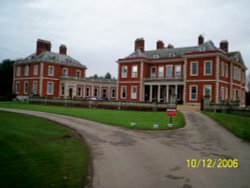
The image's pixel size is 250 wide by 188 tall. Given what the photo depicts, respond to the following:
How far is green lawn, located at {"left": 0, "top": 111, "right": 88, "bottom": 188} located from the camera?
5766mm

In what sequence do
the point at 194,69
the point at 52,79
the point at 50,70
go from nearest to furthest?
the point at 194,69
the point at 50,70
the point at 52,79

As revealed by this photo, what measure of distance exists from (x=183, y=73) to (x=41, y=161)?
34.9m

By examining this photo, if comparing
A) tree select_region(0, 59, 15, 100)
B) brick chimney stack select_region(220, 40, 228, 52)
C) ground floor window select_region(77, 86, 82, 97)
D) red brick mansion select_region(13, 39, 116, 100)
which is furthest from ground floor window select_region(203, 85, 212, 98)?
tree select_region(0, 59, 15, 100)

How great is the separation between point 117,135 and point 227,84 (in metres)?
30.0

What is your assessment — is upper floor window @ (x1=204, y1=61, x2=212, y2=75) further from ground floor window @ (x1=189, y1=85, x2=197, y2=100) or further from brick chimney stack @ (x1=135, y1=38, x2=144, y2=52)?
brick chimney stack @ (x1=135, y1=38, x2=144, y2=52)

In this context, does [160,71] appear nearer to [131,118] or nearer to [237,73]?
[237,73]

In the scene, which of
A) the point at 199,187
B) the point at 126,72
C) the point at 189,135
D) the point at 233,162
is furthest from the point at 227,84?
the point at 199,187

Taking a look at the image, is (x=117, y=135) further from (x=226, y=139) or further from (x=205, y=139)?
(x=226, y=139)

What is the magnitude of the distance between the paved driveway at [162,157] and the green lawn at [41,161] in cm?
54

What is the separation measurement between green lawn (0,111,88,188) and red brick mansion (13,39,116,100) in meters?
38.2

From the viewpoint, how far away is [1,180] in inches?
228

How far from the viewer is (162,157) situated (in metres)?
8.20

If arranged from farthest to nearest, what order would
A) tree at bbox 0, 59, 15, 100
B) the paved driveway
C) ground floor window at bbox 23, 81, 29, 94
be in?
tree at bbox 0, 59, 15, 100, ground floor window at bbox 23, 81, 29, 94, the paved driveway

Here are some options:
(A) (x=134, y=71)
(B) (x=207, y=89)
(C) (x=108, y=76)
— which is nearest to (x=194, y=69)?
(B) (x=207, y=89)
